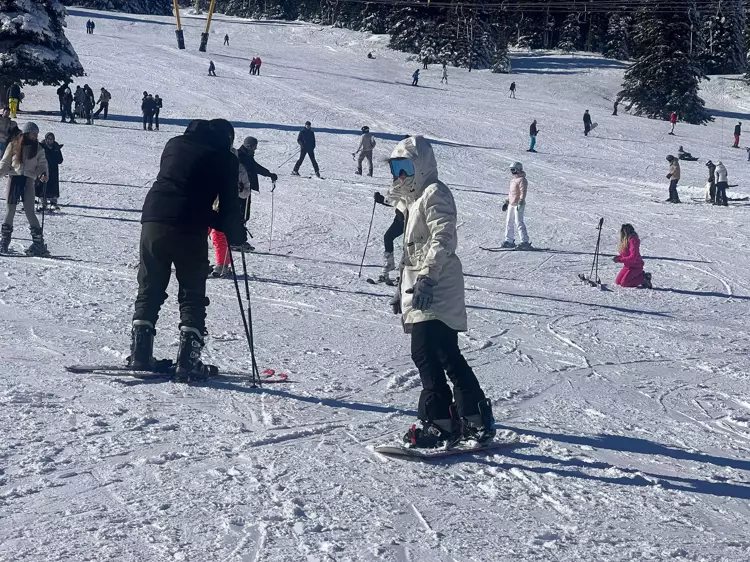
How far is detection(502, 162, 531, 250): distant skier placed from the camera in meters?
15.0

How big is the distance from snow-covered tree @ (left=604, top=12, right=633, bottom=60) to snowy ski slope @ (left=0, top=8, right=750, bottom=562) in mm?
59211

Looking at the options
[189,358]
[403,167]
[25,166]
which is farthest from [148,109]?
[403,167]

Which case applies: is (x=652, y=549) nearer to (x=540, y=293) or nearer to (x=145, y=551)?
(x=145, y=551)

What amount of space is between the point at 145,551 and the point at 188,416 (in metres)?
1.82

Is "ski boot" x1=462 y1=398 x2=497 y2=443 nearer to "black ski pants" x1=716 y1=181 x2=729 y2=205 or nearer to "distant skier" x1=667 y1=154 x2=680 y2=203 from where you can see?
"black ski pants" x1=716 y1=181 x2=729 y2=205

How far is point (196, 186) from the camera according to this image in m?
5.66

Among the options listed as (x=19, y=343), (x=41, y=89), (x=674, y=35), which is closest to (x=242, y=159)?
(x=19, y=343)

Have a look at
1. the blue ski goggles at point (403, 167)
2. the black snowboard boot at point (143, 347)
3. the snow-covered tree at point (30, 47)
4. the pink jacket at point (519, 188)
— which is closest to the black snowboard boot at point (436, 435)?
the blue ski goggles at point (403, 167)

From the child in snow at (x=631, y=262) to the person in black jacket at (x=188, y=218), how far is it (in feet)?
27.8

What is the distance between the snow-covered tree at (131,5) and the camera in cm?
8519

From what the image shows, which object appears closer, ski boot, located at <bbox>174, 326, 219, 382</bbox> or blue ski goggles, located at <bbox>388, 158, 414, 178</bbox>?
blue ski goggles, located at <bbox>388, 158, 414, 178</bbox>

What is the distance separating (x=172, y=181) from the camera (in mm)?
5656

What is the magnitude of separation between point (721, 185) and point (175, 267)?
2002cm

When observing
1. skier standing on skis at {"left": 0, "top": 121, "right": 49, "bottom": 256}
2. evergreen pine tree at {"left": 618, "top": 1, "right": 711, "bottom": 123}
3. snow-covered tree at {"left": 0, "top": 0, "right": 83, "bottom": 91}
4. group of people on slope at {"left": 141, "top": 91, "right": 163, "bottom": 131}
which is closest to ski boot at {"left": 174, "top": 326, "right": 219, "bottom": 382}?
skier standing on skis at {"left": 0, "top": 121, "right": 49, "bottom": 256}
